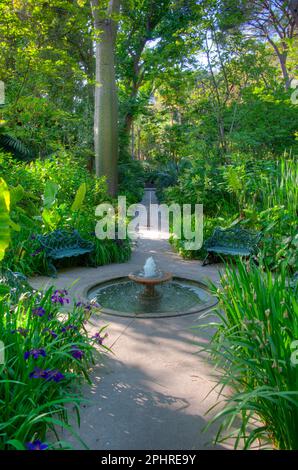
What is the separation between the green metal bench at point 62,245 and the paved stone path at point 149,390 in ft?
6.91

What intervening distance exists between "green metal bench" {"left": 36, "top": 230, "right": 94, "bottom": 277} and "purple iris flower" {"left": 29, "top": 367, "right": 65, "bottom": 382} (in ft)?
12.3

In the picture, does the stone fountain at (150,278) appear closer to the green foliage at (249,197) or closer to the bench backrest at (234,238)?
the green foliage at (249,197)

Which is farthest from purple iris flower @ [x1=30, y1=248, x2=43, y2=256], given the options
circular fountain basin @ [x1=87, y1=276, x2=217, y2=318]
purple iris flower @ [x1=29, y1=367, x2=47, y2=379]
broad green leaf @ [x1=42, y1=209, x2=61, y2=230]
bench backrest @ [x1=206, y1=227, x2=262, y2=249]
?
purple iris flower @ [x1=29, y1=367, x2=47, y2=379]

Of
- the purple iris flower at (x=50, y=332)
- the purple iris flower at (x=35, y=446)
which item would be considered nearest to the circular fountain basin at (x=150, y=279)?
the purple iris flower at (x=50, y=332)

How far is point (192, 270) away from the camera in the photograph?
22.1ft

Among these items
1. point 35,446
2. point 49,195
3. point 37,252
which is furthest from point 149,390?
point 49,195

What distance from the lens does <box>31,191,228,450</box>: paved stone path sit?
2398mm

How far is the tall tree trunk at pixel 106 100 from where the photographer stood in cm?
985

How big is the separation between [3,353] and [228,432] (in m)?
1.50

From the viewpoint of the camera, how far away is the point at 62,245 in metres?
6.59

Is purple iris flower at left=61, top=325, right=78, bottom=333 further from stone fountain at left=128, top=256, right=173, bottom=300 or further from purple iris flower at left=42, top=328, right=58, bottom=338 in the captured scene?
stone fountain at left=128, top=256, right=173, bottom=300

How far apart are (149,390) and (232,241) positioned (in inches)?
178

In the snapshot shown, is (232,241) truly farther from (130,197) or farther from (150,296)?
(130,197)
